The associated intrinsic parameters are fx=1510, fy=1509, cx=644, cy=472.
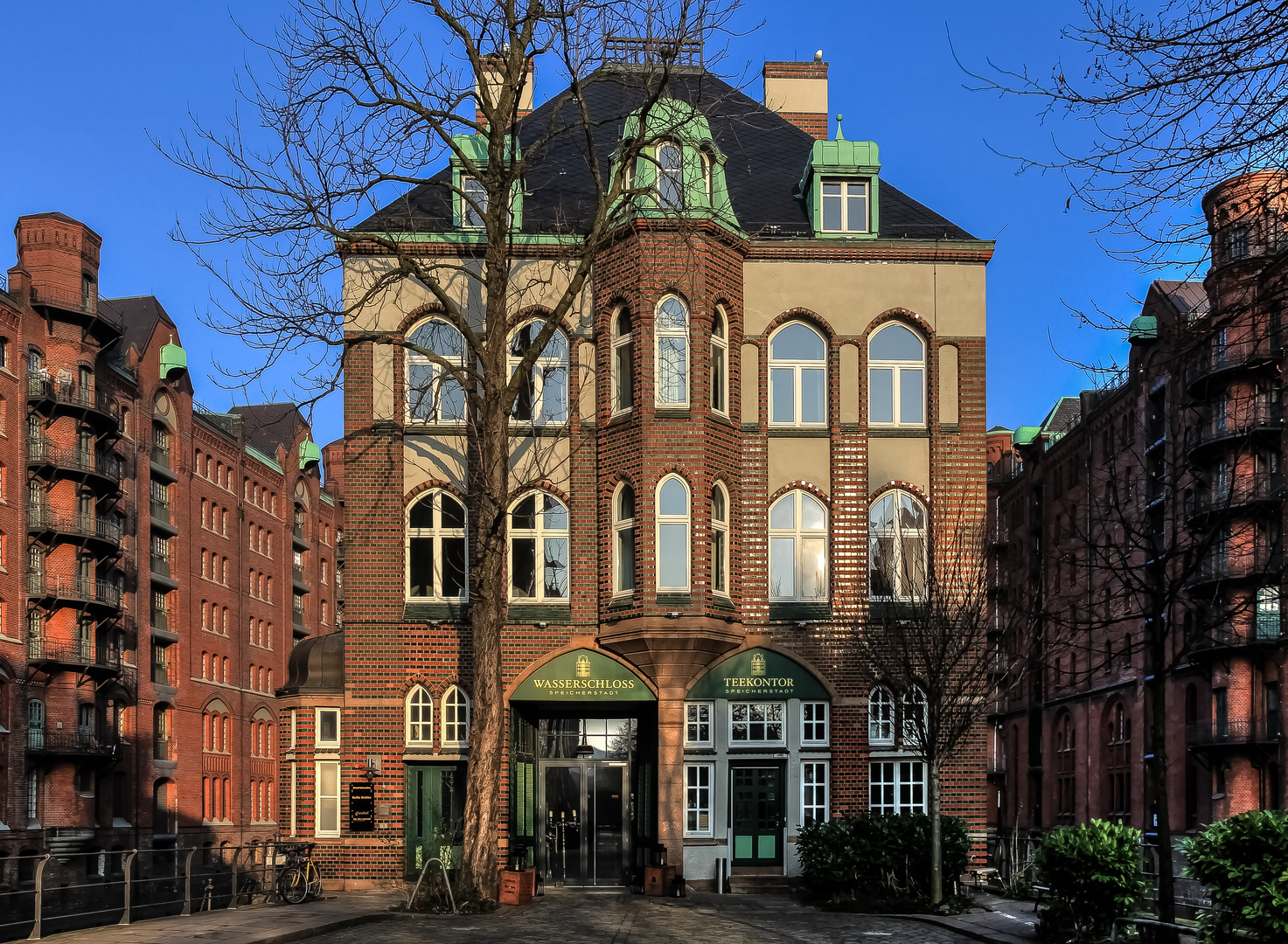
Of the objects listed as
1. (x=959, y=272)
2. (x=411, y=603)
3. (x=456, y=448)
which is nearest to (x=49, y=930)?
(x=411, y=603)

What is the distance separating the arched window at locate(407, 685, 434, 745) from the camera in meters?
29.2

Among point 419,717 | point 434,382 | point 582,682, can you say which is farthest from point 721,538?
point 419,717

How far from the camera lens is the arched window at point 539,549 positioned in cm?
2955

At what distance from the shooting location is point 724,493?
96.0 ft

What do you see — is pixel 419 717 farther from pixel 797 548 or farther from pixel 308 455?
pixel 308 455

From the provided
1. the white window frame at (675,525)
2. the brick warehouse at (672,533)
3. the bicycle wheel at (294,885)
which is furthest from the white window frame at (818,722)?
the bicycle wheel at (294,885)

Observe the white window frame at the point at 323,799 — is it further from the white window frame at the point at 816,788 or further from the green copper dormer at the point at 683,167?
the green copper dormer at the point at 683,167

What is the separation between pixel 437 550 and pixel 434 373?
351 centimetres

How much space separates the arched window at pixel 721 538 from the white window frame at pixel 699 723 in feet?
7.40

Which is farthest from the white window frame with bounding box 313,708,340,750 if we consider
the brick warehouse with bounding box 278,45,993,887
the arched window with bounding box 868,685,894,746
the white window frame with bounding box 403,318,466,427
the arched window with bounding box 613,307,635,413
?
the arched window with bounding box 868,685,894,746

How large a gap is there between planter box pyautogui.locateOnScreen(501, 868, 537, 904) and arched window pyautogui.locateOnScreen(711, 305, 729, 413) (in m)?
9.58

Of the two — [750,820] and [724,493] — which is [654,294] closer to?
[724,493]

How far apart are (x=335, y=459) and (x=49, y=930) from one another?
83981 mm

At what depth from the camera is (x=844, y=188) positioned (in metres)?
30.8
